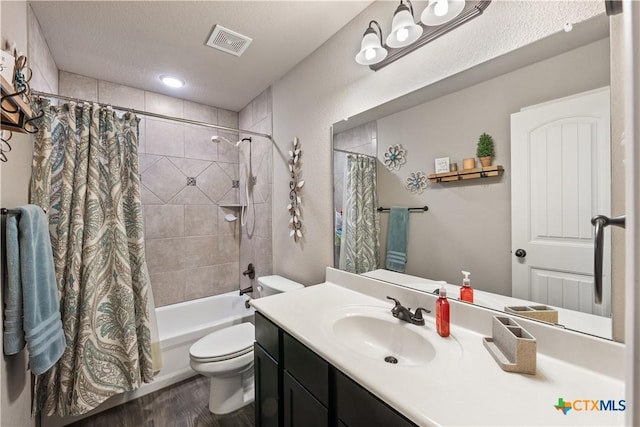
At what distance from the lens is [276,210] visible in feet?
7.57

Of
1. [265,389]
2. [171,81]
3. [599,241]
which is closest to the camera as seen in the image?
[599,241]

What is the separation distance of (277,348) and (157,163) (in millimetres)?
2223

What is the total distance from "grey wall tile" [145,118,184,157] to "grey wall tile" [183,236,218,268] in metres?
0.89

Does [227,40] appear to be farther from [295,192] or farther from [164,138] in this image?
[164,138]

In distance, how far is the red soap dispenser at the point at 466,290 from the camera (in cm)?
104

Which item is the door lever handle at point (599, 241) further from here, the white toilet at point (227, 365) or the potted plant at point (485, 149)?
the white toilet at point (227, 365)

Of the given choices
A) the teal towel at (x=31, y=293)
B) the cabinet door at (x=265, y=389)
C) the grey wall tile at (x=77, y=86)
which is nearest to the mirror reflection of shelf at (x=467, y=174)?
the cabinet door at (x=265, y=389)

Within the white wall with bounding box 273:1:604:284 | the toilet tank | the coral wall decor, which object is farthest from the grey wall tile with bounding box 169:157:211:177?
the toilet tank

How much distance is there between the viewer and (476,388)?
0.67 m

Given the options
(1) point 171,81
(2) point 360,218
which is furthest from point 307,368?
(1) point 171,81

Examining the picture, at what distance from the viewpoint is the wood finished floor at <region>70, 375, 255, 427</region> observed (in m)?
1.66

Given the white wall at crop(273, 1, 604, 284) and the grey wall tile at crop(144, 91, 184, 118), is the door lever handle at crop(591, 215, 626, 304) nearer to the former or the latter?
the white wall at crop(273, 1, 604, 284)

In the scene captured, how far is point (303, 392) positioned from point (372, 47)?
1541 mm

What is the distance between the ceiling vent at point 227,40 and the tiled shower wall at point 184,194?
1115 millimetres
